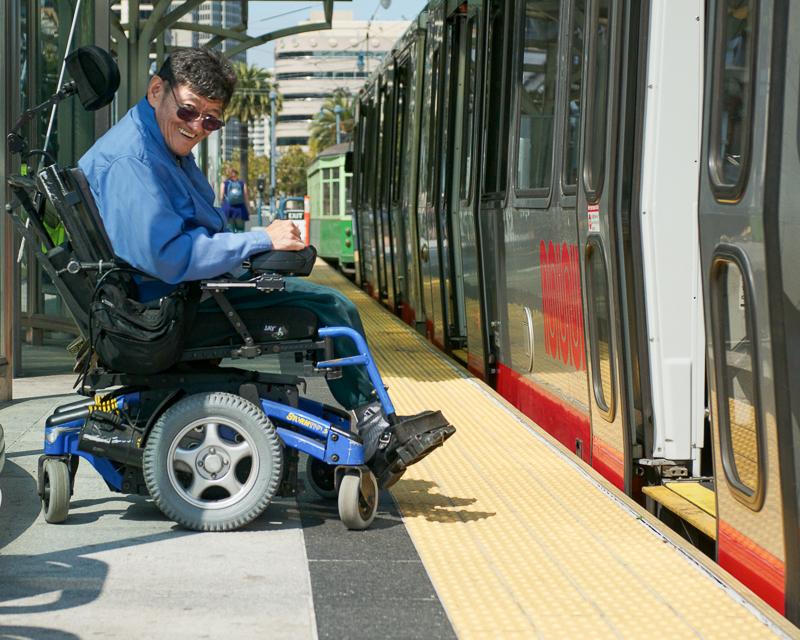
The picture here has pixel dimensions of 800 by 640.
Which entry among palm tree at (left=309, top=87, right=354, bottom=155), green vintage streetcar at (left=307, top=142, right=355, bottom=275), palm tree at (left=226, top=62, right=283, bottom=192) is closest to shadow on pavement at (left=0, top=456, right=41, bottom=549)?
green vintage streetcar at (left=307, top=142, right=355, bottom=275)

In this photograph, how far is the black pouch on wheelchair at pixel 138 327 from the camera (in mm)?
4844

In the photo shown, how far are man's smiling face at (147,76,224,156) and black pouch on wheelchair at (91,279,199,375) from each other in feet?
1.86

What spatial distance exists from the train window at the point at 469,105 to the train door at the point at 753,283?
17.1 feet

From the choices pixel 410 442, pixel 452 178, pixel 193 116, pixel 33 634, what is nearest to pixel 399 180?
pixel 452 178

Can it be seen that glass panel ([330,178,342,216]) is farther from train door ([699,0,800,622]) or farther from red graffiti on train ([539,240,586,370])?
train door ([699,0,800,622])

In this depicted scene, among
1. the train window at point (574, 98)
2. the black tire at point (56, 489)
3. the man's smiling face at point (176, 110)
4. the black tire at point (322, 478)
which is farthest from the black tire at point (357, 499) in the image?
the train window at point (574, 98)

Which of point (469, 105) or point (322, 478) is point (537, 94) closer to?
point (469, 105)

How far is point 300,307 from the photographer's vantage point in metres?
5.13

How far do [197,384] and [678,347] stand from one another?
1.85m

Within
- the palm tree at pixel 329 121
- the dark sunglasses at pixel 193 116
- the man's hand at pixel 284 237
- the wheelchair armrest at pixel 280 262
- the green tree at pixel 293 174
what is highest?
the palm tree at pixel 329 121

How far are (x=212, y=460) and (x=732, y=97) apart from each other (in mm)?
2131

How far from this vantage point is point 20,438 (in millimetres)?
6992

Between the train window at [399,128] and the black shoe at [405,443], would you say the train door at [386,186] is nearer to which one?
the train window at [399,128]

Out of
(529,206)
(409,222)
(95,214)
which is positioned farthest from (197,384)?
(409,222)
